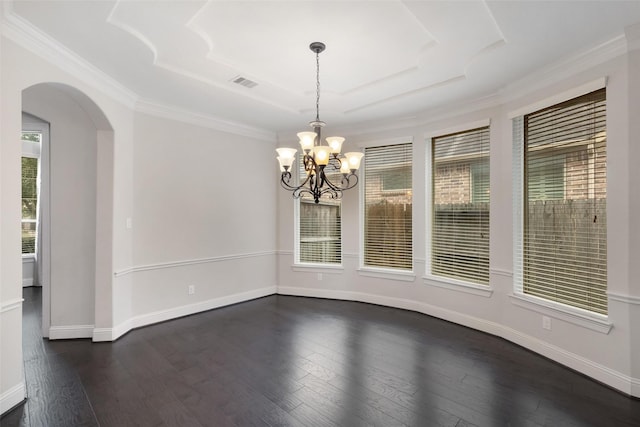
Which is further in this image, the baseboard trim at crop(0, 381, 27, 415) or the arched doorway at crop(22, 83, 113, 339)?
the arched doorway at crop(22, 83, 113, 339)

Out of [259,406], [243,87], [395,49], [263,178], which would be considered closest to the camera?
[259,406]

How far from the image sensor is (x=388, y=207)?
5.18 m

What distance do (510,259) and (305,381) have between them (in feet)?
8.62

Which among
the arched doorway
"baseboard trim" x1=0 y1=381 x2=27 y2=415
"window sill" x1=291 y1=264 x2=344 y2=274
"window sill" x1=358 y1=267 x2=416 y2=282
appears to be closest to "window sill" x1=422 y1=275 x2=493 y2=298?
"window sill" x1=358 y1=267 x2=416 y2=282

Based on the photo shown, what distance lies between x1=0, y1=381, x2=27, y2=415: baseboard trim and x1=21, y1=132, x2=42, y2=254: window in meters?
5.10

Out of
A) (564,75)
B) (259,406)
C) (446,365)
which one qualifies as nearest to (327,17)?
(564,75)

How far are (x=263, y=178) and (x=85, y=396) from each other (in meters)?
3.80

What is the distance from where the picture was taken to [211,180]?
4.94 metres

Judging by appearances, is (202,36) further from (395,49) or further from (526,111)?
(526,111)

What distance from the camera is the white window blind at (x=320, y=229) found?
18.4 ft

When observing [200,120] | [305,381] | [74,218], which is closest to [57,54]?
[74,218]

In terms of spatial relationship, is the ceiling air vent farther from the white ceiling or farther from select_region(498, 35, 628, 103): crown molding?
select_region(498, 35, 628, 103): crown molding

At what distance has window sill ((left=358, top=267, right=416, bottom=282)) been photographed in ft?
16.0

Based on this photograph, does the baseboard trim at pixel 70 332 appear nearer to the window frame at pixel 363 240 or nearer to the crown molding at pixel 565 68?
the window frame at pixel 363 240
